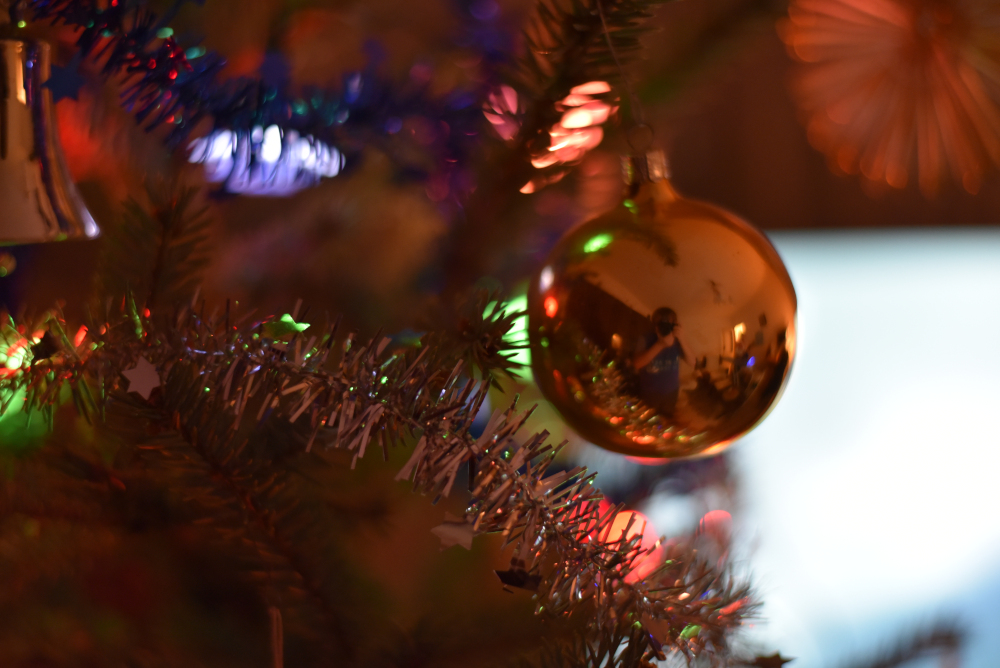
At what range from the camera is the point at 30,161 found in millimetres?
282

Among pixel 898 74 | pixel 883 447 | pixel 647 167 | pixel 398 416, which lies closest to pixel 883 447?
pixel 883 447

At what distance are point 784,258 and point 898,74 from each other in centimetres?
47

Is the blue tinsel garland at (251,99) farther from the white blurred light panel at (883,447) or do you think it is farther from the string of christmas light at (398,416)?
the white blurred light panel at (883,447)

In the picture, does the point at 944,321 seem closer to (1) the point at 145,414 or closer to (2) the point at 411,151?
(2) the point at 411,151

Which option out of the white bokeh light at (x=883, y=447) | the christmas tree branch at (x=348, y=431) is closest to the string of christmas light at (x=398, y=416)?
the christmas tree branch at (x=348, y=431)

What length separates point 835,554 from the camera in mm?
1210

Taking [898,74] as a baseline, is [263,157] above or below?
below

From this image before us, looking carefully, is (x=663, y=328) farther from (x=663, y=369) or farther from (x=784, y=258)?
(x=784, y=258)

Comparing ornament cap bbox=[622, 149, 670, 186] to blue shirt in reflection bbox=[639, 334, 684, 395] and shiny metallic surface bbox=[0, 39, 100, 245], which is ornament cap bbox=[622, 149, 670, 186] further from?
shiny metallic surface bbox=[0, 39, 100, 245]

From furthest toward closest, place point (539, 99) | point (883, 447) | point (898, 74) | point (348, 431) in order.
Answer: point (883, 447), point (898, 74), point (539, 99), point (348, 431)

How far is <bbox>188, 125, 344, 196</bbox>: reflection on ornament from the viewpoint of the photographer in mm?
331

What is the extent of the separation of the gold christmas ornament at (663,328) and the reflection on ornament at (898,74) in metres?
0.87

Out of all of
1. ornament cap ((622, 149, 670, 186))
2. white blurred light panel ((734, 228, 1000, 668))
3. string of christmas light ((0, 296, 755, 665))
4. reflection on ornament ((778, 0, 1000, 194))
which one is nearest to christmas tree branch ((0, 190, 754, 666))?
string of christmas light ((0, 296, 755, 665))

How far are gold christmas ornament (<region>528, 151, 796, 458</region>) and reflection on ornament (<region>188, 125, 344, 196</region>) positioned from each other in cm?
15
